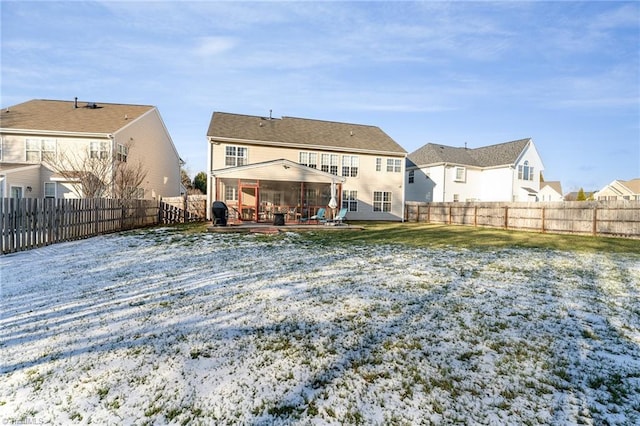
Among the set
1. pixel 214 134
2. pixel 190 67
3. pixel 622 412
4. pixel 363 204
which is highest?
pixel 190 67

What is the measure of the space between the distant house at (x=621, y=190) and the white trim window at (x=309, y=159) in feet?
119

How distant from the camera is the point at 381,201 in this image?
22.9 meters

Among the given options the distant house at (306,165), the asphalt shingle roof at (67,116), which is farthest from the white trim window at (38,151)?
the distant house at (306,165)

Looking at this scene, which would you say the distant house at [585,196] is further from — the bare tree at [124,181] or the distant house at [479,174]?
the bare tree at [124,181]

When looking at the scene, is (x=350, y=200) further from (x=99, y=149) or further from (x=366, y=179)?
(x=99, y=149)

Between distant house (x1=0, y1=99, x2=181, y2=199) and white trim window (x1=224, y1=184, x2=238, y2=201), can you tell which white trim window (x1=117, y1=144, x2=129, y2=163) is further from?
white trim window (x1=224, y1=184, x2=238, y2=201)

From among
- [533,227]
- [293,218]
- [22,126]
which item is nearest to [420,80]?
[533,227]

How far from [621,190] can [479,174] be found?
23.1 meters

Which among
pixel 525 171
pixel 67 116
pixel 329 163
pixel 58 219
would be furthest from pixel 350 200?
pixel 67 116

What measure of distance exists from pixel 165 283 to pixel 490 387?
4.99 metres

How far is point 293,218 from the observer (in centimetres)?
1775

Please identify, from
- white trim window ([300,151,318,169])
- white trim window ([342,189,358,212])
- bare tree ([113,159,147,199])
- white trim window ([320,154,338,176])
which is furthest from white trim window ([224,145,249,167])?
white trim window ([342,189,358,212])

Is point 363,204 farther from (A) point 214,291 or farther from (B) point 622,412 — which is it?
(B) point 622,412

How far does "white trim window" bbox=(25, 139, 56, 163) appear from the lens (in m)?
18.6
